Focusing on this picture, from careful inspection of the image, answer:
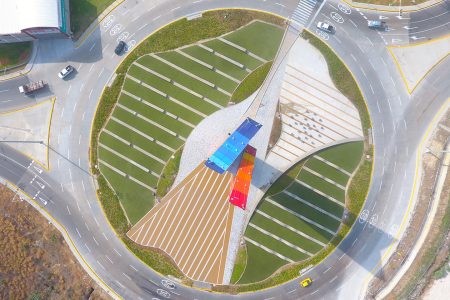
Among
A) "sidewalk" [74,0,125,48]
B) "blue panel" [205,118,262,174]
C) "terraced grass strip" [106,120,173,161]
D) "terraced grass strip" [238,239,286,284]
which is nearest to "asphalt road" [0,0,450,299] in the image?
"sidewalk" [74,0,125,48]

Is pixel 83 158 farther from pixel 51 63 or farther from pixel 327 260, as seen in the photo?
pixel 327 260

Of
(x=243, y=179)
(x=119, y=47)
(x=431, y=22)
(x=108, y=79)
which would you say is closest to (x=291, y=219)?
(x=243, y=179)

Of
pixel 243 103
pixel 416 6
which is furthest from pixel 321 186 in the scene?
pixel 416 6

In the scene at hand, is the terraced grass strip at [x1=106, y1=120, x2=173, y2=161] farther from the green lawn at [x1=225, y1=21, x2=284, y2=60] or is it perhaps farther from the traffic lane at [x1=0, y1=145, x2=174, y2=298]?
the green lawn at [x1=225, y1=21, x2=284, y2=60]

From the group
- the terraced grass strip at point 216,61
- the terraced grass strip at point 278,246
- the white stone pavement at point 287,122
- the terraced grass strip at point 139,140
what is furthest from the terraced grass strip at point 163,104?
the terraced grass strip at point 278,246

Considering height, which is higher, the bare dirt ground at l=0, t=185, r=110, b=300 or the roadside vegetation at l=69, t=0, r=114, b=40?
the roadside vegetation at l=69, t=0, r=114, b=40
